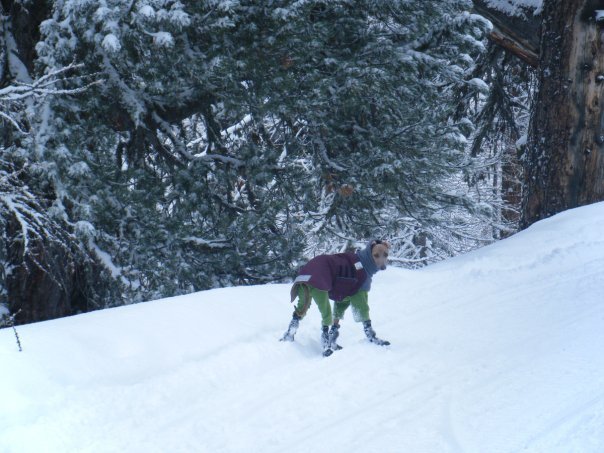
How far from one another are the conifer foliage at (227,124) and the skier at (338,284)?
95.9 inches

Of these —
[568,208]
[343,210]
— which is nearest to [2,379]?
[343,210]

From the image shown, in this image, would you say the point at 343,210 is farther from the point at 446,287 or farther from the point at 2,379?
the point at 2,379

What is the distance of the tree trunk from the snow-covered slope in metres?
2.25

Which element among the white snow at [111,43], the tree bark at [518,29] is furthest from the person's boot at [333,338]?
the tree bark at [518,29]

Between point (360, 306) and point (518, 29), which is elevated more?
point (518, 29)

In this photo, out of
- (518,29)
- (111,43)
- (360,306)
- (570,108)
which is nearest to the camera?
(360,306)

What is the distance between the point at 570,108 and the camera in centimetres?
921

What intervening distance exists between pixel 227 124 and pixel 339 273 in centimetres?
511

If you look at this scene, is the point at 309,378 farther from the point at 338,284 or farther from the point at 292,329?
the point at 338,284

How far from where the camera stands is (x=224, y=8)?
7094 millimetres

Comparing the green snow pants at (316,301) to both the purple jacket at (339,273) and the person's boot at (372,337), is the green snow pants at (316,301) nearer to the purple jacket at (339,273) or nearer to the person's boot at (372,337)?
the purple jacket at (339,273)

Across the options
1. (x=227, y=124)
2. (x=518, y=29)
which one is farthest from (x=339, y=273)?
(x=518, y=29)

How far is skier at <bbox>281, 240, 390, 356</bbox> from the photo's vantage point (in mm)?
5949

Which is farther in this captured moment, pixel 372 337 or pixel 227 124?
pixel 227 124
